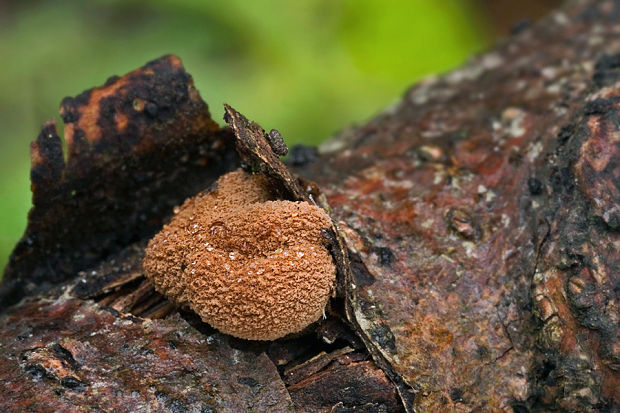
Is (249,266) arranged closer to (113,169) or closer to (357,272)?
(357,272)

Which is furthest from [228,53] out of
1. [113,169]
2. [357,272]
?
[357,272]

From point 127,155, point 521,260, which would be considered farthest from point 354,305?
point 127,155

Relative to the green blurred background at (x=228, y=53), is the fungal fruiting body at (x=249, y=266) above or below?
below

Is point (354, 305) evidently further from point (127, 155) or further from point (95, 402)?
point (127, 155)

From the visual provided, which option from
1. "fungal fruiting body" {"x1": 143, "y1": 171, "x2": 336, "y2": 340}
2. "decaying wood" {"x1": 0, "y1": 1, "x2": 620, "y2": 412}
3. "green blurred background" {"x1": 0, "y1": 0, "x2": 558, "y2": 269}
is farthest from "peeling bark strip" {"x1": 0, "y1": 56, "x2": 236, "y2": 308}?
"green blurred background" {"x1": 0, "y1": 0, "x2": 558, "y2": 269}

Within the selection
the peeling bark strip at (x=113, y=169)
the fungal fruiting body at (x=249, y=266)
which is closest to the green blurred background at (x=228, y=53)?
the peeling bark strip at (x=113, y=169)

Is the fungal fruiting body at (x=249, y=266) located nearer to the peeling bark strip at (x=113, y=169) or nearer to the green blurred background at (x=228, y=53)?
the peeling bark strip at (x=113, y=169)
